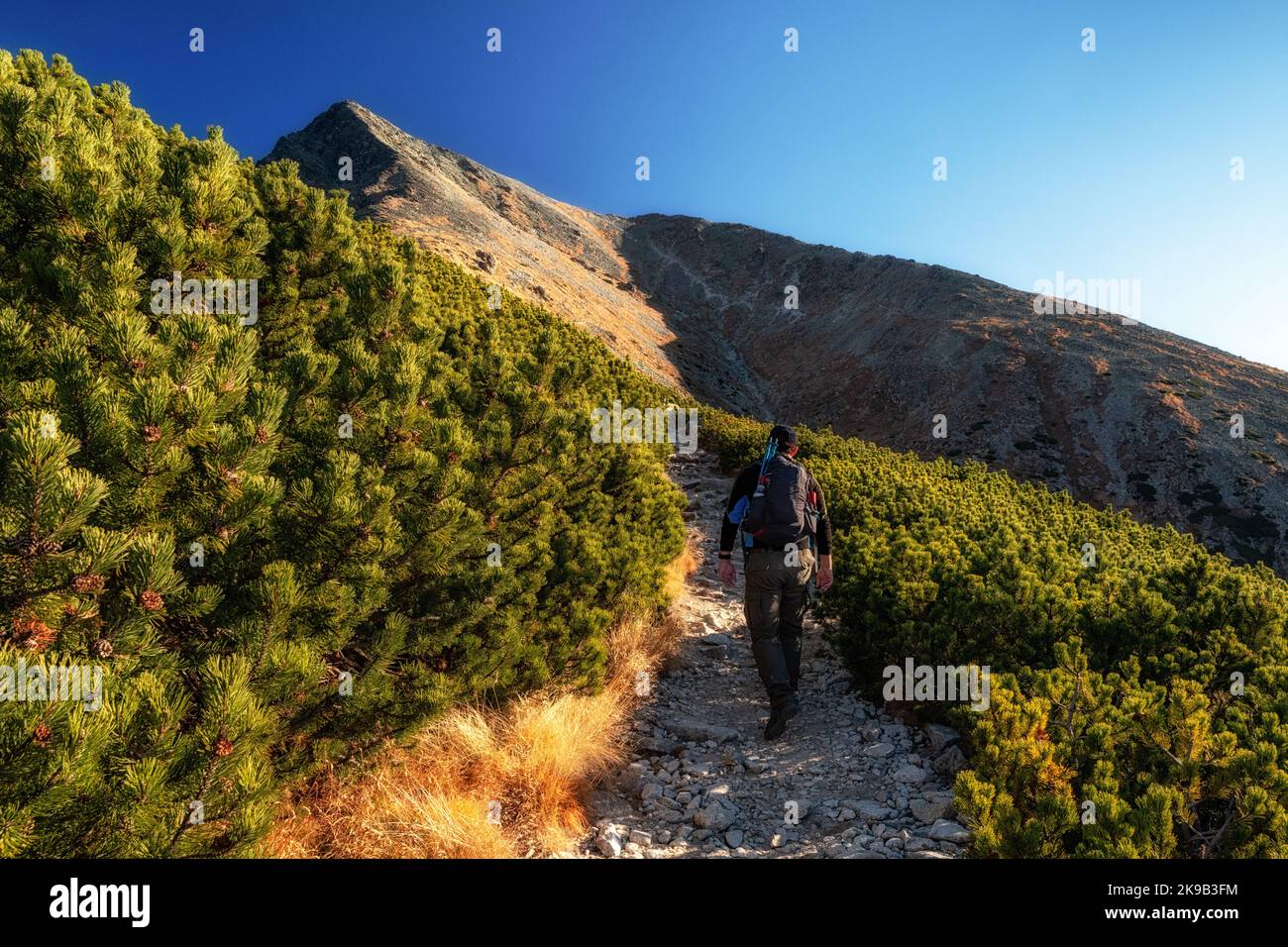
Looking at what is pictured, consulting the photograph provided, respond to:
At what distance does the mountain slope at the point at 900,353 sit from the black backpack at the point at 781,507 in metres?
29.1

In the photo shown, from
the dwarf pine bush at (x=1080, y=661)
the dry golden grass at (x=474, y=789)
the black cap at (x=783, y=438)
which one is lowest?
the dry golden grass at (x=474, y=789)

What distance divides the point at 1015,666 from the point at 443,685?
4268 millimetres

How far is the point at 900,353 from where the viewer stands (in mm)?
45469

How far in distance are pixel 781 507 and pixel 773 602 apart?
33.9 inches

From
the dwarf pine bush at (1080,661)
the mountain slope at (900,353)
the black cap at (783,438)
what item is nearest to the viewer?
the dwarf pine bush at (1080,661)

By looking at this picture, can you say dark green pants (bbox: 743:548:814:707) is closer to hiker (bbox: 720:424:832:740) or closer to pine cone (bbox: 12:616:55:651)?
hiker (bbox: 720:424:832:740)

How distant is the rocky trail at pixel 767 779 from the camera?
392cm

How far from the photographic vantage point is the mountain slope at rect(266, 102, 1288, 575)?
2922 cm

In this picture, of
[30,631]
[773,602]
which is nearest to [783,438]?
[773,602]

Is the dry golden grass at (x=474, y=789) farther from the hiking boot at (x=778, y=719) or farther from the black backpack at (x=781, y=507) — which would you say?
the black backpack at (x=781, y=507)

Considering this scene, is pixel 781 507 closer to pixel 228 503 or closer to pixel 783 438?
pixel 783 438

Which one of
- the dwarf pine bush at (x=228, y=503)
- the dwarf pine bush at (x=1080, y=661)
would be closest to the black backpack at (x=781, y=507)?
the dwarf pine bush at (x=1080, y=661)

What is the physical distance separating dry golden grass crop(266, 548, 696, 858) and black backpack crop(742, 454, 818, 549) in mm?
2024

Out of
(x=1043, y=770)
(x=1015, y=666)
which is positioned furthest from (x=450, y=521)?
(x=1015, y=666)
